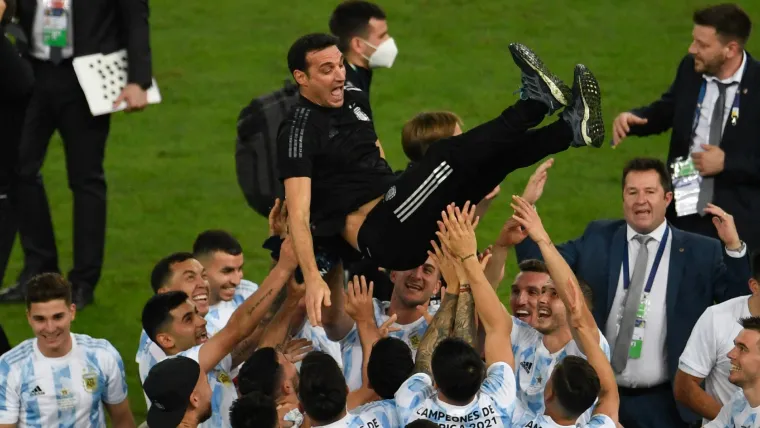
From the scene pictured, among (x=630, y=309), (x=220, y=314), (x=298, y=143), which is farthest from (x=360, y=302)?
(x=630, y=309)

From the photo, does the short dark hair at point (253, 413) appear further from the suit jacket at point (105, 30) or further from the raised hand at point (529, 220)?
the suit jacket at point (105, 30)

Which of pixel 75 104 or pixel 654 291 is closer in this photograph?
pixel 654 291

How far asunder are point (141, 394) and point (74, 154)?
163cm

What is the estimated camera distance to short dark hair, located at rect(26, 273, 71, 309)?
7.52m

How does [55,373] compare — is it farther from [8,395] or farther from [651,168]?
[651,168]

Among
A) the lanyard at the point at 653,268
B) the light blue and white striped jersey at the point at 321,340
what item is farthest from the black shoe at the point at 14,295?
the lanyard at the point at 653,268

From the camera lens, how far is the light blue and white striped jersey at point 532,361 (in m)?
7.64

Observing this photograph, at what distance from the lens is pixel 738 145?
30.2ft

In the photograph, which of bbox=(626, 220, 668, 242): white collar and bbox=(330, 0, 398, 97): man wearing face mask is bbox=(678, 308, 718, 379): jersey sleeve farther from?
bbox=(330, 0, 398, 97): man wearing face mask

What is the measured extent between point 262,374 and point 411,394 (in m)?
0.74

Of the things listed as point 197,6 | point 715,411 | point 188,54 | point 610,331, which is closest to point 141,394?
point 610,331

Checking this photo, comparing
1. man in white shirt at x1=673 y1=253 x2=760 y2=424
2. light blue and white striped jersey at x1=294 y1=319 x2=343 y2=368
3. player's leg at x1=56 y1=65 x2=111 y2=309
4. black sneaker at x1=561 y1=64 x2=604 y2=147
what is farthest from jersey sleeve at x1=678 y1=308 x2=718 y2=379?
player's leg at x1=56 y1=65 x2=111 y2=309

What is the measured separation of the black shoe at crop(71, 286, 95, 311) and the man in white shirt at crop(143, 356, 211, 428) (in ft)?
11.5

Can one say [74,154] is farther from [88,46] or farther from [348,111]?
[348,111]
